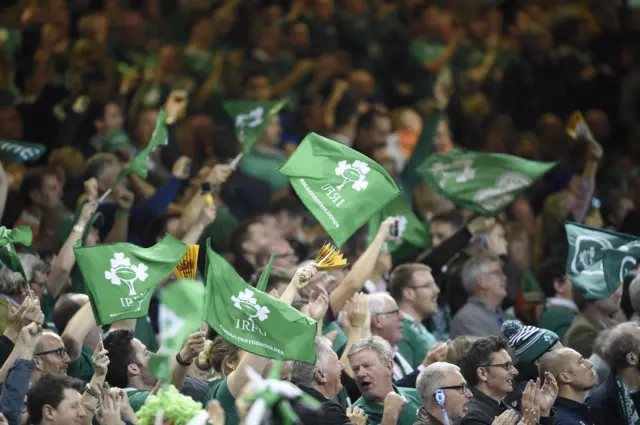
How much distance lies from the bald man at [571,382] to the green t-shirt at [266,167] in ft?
16.7

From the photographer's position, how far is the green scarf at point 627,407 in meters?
8.98

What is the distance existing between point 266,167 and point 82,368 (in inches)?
198

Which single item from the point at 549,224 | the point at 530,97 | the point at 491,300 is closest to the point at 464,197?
the point at 491,300

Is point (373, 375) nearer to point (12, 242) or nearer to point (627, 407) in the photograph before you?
point (627, 407)

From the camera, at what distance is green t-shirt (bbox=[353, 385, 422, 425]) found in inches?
331

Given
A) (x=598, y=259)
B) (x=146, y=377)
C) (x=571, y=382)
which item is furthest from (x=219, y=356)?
(x=598, y=259)

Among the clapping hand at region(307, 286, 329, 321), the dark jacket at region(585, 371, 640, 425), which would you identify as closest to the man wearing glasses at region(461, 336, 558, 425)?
the dark jacket at region(585, 371, 640, 425)

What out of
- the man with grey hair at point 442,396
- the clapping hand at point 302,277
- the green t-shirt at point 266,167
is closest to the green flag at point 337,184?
the clapping hand at point 302,277

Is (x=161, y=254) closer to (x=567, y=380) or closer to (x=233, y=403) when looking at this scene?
(x=233, y=403)

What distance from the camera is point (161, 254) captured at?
8.30 metres

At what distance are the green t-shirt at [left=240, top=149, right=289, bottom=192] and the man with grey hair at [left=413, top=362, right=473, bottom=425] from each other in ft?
18.1

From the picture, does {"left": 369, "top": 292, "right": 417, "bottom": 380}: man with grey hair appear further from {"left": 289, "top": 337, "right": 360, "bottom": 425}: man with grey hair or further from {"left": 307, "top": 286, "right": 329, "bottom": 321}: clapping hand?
{"left": 289, "top": 337, "right": 360, "bottom": 425}: man with grey hair

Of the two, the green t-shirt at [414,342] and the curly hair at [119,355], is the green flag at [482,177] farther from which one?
the curly hair at [119,355]

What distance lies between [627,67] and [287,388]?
1281 centimetres
